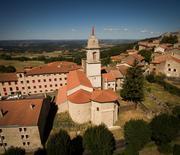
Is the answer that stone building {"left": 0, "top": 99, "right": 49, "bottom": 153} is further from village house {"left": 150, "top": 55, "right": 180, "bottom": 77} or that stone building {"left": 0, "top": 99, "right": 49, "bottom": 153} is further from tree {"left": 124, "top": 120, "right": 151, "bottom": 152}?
village house {"left": 150, "top": 55, "right": 180, "bottom": 77}

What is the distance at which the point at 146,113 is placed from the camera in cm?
4738

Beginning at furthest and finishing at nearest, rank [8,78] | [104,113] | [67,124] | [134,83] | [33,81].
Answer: [33,81], [8,78], [134,83], [67,124], [104,113]

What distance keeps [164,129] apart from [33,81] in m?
52.8

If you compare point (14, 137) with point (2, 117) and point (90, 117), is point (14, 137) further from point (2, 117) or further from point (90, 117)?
point (90, 117)

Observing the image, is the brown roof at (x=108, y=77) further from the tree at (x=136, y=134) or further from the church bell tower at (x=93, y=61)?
the tree at (x=136, y=134)

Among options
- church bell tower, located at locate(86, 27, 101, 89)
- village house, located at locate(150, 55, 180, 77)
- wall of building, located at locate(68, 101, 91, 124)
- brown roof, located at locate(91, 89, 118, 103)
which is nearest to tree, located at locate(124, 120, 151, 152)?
brown roof, located at locate(91, 89, 118, 103)

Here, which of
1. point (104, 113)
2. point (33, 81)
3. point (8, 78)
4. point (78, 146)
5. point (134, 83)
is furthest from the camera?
point (33, 81)

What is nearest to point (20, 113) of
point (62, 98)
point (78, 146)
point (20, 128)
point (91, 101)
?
point (20, 128)

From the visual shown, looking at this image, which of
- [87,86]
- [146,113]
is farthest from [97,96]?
[146,113]

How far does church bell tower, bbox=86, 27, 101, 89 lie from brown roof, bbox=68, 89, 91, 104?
296 inches

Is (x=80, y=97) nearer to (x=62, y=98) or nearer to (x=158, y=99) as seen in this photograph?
(x=62, y=98)

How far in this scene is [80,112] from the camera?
139 feet

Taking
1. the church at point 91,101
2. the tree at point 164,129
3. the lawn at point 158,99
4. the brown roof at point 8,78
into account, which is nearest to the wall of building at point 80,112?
the church at point 91,101

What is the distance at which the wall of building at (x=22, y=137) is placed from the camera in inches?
1387
